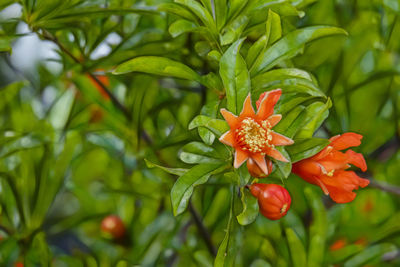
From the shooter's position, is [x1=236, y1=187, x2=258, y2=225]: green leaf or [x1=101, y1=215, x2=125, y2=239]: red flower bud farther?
[x1=101, y1=215, x2=125, y2=239]: red flower bud

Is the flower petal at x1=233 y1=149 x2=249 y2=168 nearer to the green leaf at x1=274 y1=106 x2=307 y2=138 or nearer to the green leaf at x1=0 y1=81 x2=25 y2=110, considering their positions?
the green leaf at x1=274 y1=106 x2=307 y2=138

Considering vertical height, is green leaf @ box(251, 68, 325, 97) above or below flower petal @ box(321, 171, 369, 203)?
above

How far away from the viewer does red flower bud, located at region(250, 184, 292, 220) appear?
72 centimetres

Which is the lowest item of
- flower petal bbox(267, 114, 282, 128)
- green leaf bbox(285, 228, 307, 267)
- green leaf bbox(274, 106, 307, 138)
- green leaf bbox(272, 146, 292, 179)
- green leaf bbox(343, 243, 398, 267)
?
green leaf bbox(343, 243, 398, 267)

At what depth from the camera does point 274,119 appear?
28.1 inches

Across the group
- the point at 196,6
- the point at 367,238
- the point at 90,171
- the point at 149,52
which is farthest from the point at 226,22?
the point at 367,238

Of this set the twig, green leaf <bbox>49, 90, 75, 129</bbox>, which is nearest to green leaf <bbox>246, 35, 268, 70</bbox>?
the twig

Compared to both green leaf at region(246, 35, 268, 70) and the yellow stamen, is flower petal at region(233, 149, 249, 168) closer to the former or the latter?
the yellow stamen

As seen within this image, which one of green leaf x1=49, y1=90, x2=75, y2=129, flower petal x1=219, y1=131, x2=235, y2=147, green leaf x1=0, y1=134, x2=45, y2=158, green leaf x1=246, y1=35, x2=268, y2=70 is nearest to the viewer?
flower petal x1=219, y1=131, x2=235, y2=147

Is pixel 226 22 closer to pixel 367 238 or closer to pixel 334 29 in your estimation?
pixel 334 29

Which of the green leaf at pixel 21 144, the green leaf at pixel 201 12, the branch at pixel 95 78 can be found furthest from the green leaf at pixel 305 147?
the green leaf at pixel 21 144

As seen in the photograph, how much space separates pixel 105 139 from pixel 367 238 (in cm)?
67

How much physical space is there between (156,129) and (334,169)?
423 millimetres

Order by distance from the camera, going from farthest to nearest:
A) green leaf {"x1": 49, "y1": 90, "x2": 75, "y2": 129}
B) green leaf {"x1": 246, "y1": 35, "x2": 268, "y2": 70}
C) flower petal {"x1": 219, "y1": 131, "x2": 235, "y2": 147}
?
green leaf {"x1": 49, "y1": 90, "x2": 75, "y2": 129}, green leaf {"x1": 246, "y1": 35, "x2": 268, "y2": 70}, flower petal {"x1": 219, "y1": 131, "x2": 235, "y2": 147}
